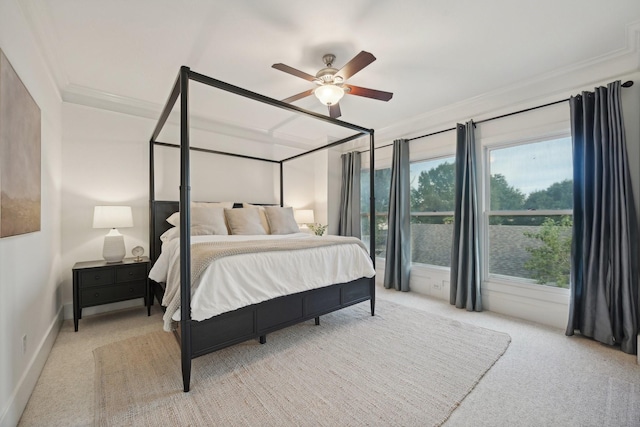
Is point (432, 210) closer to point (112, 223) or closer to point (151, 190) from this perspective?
point (151, 190)

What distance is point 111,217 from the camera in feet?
9.68

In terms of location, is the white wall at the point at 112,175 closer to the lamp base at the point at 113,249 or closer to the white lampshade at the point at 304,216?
the lamp base at the point at 113,249

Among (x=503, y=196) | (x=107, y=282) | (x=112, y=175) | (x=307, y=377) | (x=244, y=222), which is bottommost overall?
(x=307, y=377)

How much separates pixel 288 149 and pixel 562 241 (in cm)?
405

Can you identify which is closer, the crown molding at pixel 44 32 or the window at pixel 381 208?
the crown molding at pixel 44 32

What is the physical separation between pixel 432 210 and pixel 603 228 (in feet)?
5.99

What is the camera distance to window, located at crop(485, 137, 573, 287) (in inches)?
114

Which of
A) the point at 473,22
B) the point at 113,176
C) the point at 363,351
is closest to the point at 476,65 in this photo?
the point at 473,22

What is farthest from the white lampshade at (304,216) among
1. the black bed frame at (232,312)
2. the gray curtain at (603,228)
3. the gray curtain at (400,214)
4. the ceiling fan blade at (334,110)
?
the gray curtain at (603,228)

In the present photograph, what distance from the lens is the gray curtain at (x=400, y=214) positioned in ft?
13.6

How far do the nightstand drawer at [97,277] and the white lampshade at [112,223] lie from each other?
157 mm

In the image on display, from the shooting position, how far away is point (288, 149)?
5.01 meters

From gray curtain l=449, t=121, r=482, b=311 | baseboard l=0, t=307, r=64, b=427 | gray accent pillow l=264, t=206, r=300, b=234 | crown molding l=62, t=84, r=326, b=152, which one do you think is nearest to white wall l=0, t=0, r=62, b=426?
baseboard l=0, t=307, r=64, b=427

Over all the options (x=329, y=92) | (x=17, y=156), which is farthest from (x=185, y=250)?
(x=329, y=92)
